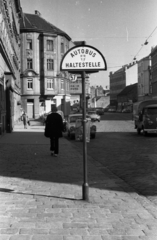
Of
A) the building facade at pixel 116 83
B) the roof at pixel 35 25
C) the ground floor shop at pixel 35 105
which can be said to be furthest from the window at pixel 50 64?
the building facade at pixel 116 83

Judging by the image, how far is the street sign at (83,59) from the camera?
20.4 ft

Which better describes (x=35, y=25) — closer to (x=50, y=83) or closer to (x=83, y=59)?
(x=50, y=83)

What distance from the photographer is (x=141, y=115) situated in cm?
2458

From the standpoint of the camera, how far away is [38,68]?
5634 cm

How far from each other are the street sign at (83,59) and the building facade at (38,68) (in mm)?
48838

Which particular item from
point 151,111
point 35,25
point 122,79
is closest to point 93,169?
point 151,111

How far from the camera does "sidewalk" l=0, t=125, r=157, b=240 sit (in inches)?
176

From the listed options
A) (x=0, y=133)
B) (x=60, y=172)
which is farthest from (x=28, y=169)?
(x=0, y=133)

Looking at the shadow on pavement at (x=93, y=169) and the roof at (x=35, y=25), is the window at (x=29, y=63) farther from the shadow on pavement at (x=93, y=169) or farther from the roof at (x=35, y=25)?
the shadow on pavement at (x=93, y=169)

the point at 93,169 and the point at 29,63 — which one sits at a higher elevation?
the point at 29,63

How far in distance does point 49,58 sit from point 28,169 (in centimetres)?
4866

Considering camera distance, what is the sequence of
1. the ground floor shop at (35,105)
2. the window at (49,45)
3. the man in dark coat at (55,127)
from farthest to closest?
the window at (49,45) → the ground floor shop at (35,105) → the man in dark coat at (55,127)

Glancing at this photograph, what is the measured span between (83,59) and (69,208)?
247 cm

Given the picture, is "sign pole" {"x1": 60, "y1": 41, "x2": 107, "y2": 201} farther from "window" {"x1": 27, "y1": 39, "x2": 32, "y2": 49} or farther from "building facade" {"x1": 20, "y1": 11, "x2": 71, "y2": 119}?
"window" {"x1": 27, "y1": 39, "x2": 32, "y2": 49}
